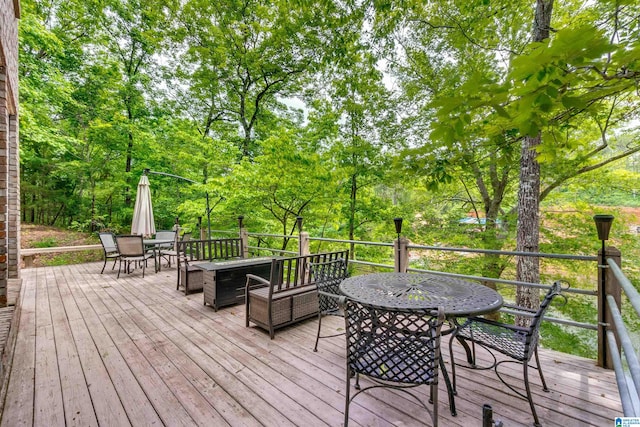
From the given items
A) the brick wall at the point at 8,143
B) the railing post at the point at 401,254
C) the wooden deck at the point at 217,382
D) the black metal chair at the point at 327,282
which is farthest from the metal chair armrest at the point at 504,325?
the brick wall at the point at 8,143

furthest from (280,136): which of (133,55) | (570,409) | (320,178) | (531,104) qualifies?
(133,55)

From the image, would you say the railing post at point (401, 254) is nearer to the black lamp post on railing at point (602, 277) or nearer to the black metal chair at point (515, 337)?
the black metal chair at point (515, 337)

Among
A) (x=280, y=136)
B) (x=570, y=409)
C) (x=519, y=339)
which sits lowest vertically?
(x=570, y=409)

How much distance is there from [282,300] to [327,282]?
613 millimetres

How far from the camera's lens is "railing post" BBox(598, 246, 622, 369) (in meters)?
2.25

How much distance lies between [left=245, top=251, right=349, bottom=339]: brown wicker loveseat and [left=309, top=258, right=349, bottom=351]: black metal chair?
0.53 feet

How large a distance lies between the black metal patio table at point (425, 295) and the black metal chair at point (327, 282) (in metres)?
0.44

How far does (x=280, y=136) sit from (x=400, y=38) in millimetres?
4243

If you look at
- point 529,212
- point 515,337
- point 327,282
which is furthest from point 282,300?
point 529,212

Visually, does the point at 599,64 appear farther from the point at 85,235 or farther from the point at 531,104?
the point at 85,235

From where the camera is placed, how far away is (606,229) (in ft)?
7.37

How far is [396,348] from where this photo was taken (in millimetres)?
1584

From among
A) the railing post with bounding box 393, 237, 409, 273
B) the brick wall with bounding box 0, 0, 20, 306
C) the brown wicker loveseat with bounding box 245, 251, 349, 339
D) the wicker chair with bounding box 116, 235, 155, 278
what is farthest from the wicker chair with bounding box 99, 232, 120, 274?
the railing post with bounding box 393, 237, 409, 273

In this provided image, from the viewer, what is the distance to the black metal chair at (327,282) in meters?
2.72
